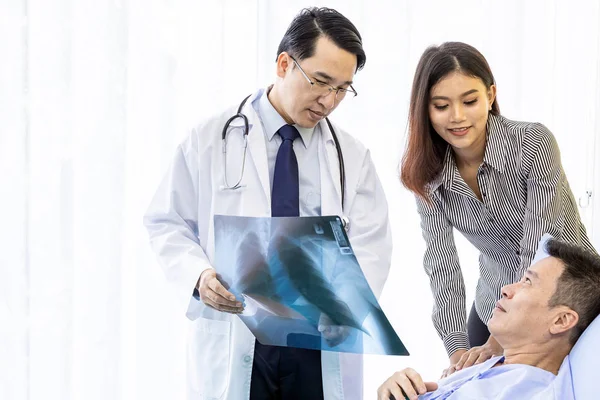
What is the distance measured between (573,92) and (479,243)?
1.22 m

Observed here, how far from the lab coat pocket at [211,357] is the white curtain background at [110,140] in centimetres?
76

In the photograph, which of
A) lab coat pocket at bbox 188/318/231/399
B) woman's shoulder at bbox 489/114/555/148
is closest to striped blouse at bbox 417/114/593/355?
woman's shoulder at bbox 489/114/555/148

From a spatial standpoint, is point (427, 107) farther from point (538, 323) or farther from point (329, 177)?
point (538, 323)

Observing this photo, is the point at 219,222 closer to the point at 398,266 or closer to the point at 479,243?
the point at 479,243

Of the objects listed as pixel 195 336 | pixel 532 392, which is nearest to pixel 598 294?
pixel 532 392

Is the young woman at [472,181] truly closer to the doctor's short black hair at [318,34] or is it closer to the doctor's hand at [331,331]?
the doctor's short black hair at [318,34]

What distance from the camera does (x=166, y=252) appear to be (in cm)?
162

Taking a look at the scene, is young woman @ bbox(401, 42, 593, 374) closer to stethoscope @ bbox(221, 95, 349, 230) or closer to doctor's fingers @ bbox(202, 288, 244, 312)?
stethoscope @ bbox(221, 95, 349, 230)

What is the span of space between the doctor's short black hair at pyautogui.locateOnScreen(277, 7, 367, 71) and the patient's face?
63cm

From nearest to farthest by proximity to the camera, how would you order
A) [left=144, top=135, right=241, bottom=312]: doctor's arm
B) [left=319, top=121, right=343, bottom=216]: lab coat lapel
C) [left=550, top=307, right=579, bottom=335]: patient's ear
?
[left=550, top=307, right=579, bottom=335]: patient's ear → [left=144, top=135, right=241, bottom=312]: doctor's arm → [left=319, top=121, right=343, bottom=216]: lab coat lapel

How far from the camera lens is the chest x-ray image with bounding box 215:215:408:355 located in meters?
1.33

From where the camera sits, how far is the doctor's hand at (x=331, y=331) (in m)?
1.41

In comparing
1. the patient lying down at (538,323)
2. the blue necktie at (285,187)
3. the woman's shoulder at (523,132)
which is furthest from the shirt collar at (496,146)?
the blue necktie at (285,187)

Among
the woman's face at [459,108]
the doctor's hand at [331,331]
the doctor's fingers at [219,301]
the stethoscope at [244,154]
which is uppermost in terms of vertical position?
the woman's face at [459,108]
